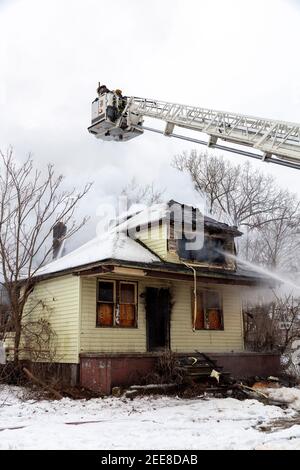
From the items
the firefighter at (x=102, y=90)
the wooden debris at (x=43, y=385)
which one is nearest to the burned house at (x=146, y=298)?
the wooden debris at (x=43, y=385)

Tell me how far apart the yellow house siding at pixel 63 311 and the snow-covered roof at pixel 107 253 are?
50 cm

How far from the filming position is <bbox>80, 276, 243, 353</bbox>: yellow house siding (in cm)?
1540

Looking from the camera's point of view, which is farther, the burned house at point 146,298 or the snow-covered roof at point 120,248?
the snow-covered roof at point 120,248

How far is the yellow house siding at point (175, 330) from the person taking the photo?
15.4 meters

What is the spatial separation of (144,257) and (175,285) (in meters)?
2.23

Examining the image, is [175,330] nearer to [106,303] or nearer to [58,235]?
[106,303]

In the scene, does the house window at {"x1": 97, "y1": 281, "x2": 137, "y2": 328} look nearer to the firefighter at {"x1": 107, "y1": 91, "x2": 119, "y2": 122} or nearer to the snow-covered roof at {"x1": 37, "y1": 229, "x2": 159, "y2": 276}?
the snow-covered roof at {"x1": 37, "y1": 229, "x2": 159, "y2": 276}

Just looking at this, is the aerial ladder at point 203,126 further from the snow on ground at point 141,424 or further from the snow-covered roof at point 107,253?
the snow on ground at point 141,424

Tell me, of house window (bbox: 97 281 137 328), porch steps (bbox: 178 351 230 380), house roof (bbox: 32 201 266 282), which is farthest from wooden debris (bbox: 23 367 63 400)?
porch steps (bbox: 178 351 230 380)
